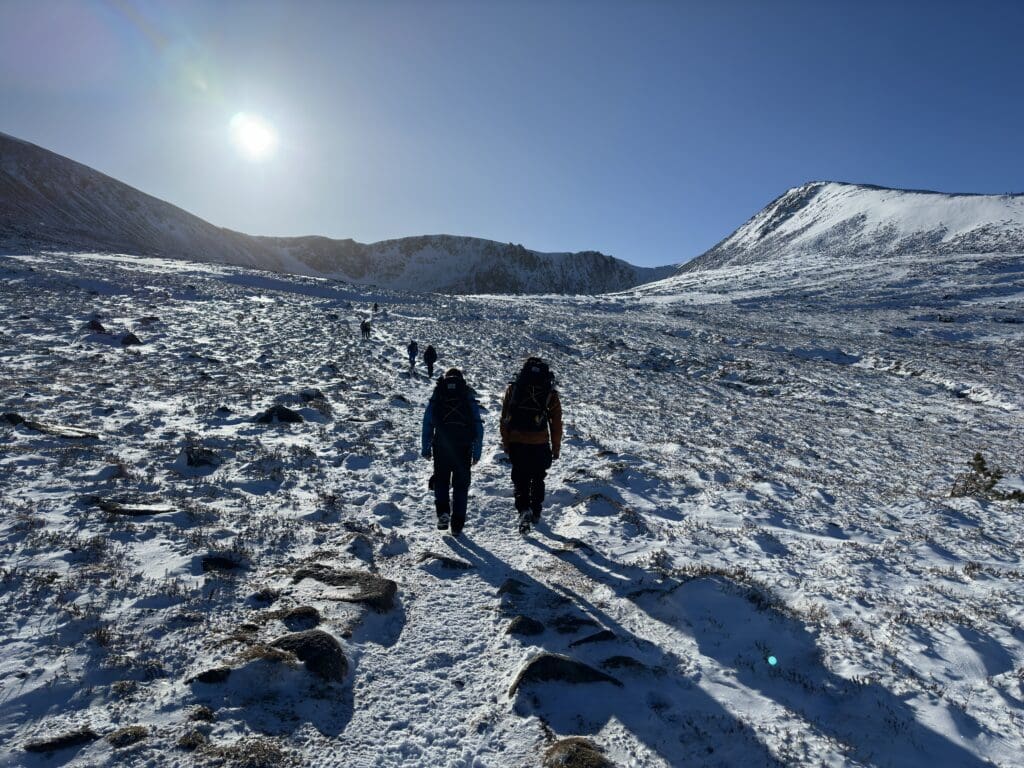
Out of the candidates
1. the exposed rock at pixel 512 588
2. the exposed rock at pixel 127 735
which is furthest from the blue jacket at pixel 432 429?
the exposed rock at pixel 127 735

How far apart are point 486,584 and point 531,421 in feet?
7.52

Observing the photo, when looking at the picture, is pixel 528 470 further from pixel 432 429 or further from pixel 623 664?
pixel 623 664

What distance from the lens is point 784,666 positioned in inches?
177

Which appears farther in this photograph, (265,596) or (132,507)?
(132,507)

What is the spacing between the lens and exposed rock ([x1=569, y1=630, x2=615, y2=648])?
4746mm

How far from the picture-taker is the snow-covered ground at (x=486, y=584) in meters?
3.66

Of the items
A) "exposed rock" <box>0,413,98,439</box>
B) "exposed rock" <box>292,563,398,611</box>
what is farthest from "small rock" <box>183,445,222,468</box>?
"exposed rock" <box>292,563,398,611</box>

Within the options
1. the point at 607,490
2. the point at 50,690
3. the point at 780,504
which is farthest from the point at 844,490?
the point at 50,690

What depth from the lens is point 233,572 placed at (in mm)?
5750

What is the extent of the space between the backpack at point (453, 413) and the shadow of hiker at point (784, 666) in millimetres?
2258

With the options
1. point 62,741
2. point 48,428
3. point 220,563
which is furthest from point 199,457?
point 62,741

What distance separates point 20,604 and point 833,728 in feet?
22.6

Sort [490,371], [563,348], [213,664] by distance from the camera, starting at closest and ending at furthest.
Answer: [213,664]
[490,371]
[563,348]

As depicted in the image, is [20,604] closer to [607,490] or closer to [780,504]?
[607,490]
